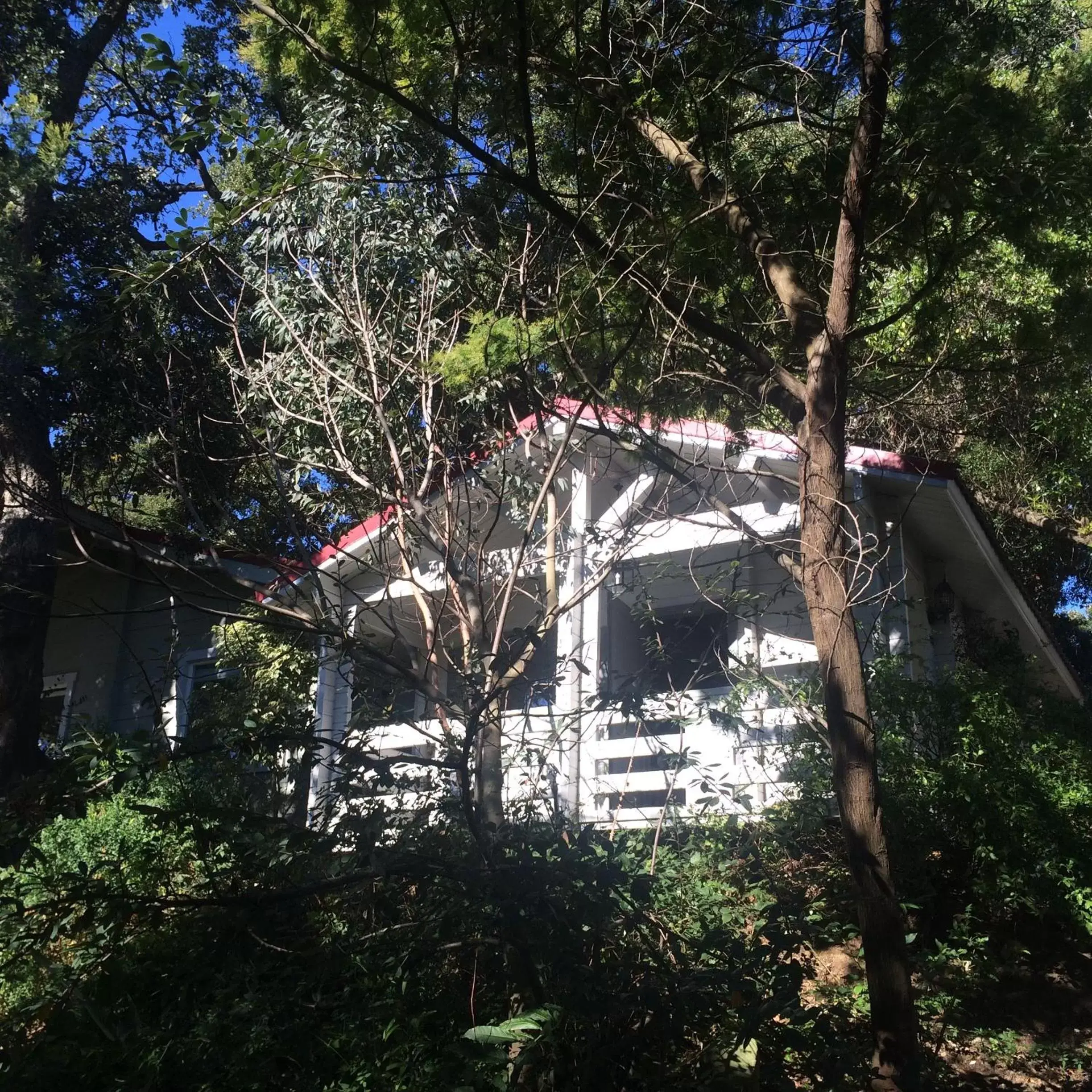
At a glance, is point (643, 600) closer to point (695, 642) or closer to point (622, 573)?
point (622, 573)

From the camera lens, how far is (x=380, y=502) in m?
5.64

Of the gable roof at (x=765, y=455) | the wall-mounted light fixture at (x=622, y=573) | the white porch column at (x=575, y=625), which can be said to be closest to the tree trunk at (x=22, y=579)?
the gable roof at (x=765, y=455)

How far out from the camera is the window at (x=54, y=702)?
14016 millimetres

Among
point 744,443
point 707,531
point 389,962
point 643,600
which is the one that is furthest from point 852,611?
point 707,531

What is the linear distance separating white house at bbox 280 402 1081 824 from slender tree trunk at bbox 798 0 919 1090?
0.28m

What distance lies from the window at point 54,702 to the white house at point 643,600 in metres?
5.49

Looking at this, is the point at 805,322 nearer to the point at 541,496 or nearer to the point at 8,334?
the point at 541,496

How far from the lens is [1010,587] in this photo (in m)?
11.0

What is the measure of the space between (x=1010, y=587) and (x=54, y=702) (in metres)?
13.1

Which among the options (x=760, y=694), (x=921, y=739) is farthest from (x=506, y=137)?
(x=921, y=739)

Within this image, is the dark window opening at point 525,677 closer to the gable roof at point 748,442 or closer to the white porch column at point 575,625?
the white porch column at point 575,625

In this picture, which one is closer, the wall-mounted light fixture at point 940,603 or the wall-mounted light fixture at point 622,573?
the wall-mounted light fixture at point 622,573

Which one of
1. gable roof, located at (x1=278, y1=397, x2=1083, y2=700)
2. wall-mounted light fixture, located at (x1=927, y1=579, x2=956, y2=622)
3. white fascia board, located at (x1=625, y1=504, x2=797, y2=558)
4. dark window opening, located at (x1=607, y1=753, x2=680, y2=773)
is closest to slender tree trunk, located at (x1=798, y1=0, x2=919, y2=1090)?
gable roof, located at (x1=278, y1=397, x2=1083, y2=700)

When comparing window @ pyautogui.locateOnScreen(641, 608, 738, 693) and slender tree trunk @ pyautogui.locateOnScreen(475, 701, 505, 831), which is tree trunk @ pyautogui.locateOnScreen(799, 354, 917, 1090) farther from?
window @ pyautogui.locateOnScreen(641, 608, 738, 693)
